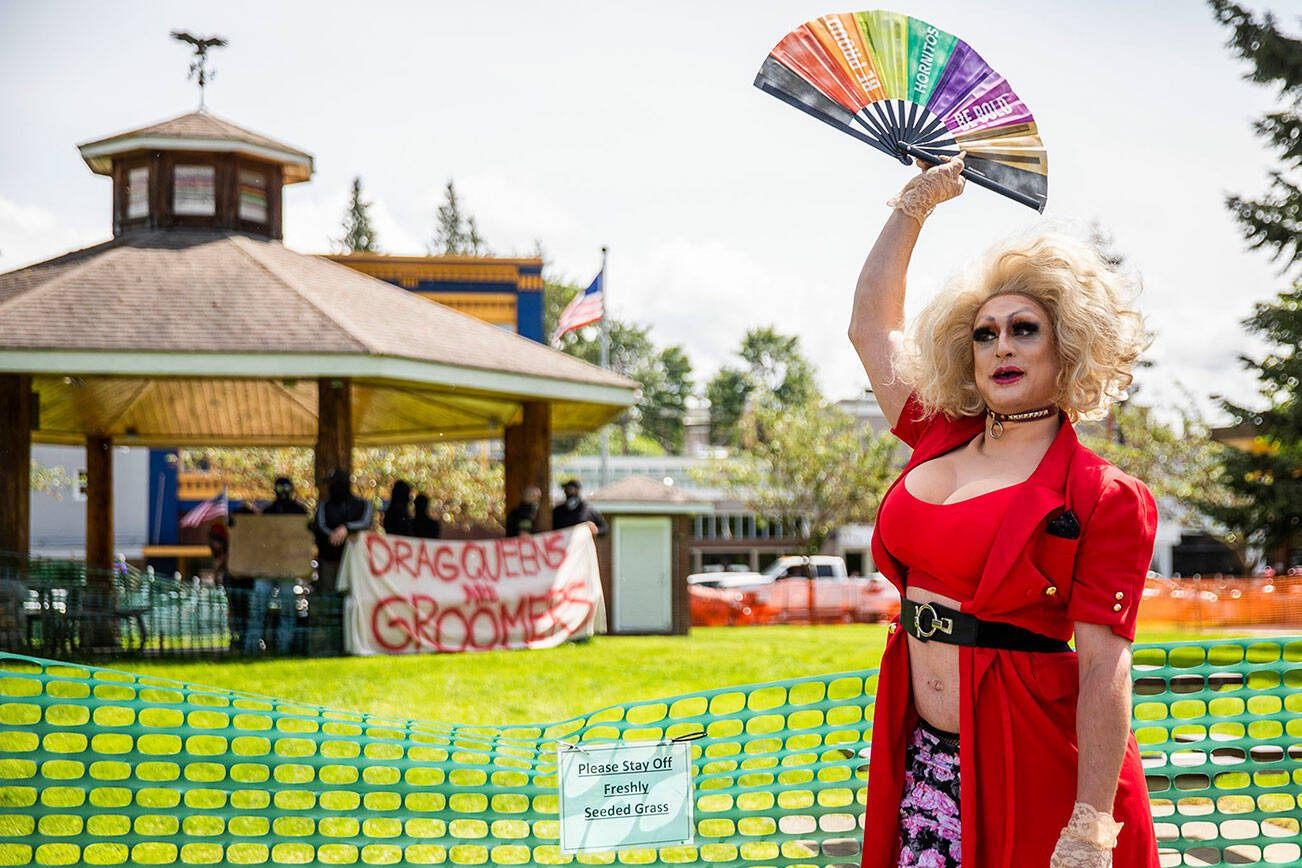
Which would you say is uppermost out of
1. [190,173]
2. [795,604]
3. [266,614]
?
[190,173]

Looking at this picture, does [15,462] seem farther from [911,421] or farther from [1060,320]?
[1060,320]

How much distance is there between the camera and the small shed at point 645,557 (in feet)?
68.4

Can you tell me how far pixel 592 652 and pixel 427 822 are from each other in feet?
26.2

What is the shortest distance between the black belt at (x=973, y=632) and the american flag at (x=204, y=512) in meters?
38.1

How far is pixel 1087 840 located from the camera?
2.57 metres

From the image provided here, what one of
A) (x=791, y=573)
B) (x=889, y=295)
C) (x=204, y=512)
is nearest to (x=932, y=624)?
(x=889, y=295)

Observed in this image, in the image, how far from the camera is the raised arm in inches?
130

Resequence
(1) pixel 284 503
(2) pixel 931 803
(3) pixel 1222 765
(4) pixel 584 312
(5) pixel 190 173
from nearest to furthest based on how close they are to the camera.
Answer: (2) pixel 931 803 < (3) pixel 1222 765 < (1) pixel 284 503 < (5) pixel 190 173 < (4) pixel 584 312

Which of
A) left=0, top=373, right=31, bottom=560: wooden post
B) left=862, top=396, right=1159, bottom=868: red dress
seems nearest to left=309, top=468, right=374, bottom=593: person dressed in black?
left=0, top=373, right=31, bottom=560: wooden post

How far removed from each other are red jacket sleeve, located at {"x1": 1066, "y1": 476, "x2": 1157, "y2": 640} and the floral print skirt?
1.41 ft

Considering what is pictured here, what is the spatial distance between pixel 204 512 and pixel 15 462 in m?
27.6

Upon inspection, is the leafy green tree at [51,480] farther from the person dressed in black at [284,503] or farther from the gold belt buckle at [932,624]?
the gold belt buckle at [932,624]

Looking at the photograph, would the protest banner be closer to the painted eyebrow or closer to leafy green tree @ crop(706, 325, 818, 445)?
the painted eyebrow

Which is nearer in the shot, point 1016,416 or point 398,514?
point 1016,416
